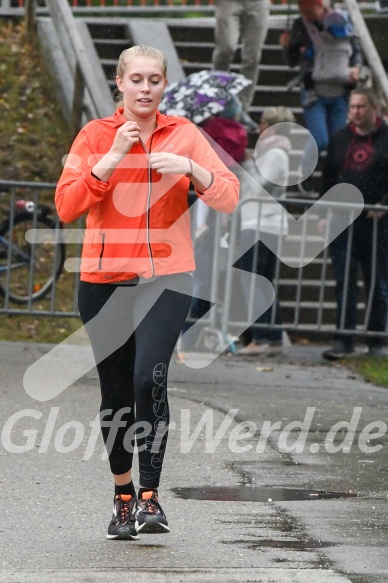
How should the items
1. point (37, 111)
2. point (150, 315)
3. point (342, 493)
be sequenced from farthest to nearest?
point (37, 111) → point (342, 493) → point (150, 315)

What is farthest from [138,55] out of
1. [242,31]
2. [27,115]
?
[27,115]

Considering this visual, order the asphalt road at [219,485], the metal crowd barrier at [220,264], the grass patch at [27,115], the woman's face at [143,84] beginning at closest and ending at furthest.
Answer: the asphalt road at [219,485]
the woman's face at [143,84]
the metal crowd barrier at [220,264]
the grass patch at [27,115]

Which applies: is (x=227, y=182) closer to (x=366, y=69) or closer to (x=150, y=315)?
(x=150, y=315)

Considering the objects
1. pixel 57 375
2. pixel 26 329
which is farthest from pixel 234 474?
pixel 26 329

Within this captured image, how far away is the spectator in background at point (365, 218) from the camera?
11.4 metres

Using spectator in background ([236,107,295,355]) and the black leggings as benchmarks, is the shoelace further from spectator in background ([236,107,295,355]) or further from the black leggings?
spectator in background ([236,107,295,355])

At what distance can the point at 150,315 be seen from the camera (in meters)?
5.39

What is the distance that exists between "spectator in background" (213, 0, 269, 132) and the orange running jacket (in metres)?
9.17

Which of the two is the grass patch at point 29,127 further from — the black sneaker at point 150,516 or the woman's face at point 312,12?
the black sneaker at point 150,516

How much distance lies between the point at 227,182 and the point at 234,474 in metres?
2.06

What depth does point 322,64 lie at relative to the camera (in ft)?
45.2

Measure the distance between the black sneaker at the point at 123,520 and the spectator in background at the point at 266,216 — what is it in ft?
19.2

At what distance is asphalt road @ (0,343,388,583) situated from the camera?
5098mm

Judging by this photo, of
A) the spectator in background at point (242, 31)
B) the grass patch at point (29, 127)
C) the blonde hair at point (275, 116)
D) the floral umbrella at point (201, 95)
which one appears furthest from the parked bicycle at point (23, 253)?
the spectator in background at point (242, 31)
